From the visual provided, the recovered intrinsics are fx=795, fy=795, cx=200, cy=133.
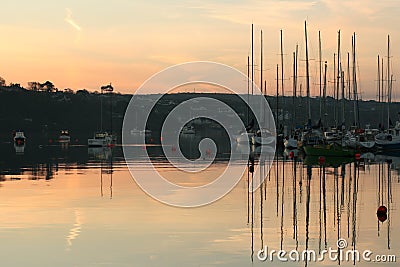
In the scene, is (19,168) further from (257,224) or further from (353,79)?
(353,79)

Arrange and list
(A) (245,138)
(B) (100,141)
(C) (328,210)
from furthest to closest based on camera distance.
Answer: (A) (245,138)
(B) (100,141)
(C) (328,210)

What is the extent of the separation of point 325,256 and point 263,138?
8197 centimetres

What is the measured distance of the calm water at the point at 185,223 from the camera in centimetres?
2088

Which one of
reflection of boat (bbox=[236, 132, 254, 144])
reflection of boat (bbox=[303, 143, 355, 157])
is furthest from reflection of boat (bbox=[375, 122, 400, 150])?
reflection of boat (bbox=[236, 132, 254, 144])

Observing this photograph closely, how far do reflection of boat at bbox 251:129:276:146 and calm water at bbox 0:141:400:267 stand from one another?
2286 inches

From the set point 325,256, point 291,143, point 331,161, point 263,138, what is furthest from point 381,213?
point 263,138

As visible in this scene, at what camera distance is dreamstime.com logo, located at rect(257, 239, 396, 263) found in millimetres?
20234

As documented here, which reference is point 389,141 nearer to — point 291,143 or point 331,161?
point 291,143

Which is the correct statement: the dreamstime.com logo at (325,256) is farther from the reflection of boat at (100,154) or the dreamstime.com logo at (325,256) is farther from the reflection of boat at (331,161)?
the reflection of boat at (100,154)

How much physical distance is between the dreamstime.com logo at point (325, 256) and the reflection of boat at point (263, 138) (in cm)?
8048

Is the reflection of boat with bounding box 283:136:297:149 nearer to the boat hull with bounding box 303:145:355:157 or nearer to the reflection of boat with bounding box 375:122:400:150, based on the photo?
the reflection of boat with bounding box 375:122:400:150

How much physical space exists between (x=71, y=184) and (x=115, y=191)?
4.72 meters

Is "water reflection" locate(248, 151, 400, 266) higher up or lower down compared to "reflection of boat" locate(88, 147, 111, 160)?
lower down

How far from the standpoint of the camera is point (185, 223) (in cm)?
2653
